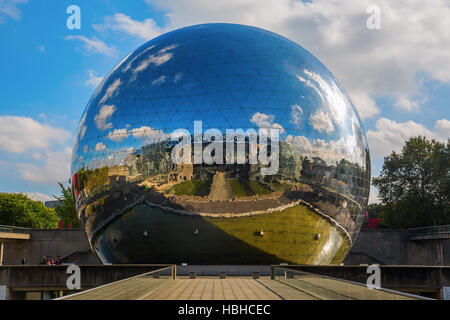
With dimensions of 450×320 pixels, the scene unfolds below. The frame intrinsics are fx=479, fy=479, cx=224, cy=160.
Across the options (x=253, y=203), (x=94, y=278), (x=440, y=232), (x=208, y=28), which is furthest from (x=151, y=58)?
(x=440, y=232)

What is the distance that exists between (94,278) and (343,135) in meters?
11.0

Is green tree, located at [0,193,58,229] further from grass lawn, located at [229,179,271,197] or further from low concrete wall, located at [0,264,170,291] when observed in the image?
grass lawn, located at [229,179,271,197]

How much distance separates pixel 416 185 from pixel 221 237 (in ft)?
97.1

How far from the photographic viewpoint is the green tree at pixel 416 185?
3969 centimetres

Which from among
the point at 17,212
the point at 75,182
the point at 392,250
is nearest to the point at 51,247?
the point at 75,182

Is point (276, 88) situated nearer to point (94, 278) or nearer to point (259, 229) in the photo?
point (259, 229)

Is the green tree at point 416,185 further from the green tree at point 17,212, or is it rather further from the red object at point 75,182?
the green tree at point 17,212

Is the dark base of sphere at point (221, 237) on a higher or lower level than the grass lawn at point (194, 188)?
lower

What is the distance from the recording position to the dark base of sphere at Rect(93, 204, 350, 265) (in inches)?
682

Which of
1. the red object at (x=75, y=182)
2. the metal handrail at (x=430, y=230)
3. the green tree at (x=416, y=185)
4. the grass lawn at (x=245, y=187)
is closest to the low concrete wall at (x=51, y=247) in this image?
the red object at (x=75, y=182)

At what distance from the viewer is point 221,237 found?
17.4m

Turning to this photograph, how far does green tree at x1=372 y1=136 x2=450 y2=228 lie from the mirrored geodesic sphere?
2286 cm

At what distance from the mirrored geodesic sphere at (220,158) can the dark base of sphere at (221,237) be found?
4 centimetres

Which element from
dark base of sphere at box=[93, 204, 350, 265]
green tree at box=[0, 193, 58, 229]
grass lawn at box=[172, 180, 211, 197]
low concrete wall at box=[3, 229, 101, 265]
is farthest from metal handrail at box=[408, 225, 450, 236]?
green tree at box=[0, 193, 58, 229]
